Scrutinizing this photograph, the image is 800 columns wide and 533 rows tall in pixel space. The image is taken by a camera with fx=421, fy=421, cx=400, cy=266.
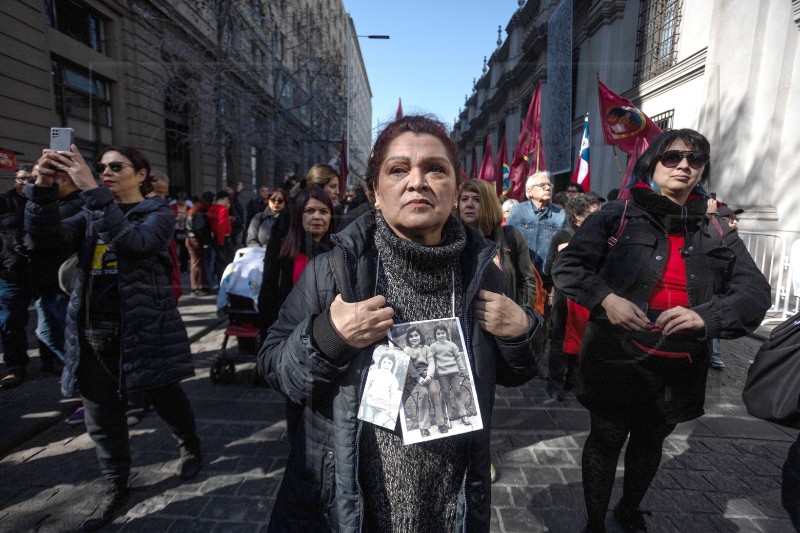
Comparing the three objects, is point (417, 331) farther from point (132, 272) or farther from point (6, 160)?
point (6, 160)

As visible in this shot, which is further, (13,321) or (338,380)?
(13,321)

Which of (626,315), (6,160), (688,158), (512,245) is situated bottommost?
(626,315)

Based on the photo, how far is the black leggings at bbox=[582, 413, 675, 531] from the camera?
2.18m

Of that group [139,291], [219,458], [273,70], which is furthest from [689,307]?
[273,70]

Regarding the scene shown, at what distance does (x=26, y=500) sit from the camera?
2590 mm

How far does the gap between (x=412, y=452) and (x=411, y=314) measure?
44 centimetres

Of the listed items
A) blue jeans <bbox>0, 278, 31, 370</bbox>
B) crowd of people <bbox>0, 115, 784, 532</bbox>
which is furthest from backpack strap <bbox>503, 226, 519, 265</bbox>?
blue jeans <bbox>0, 278, 31, 370</bbox>

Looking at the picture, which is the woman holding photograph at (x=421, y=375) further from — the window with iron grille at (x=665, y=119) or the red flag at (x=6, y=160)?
the window with iron grille at (x=665, y=119)

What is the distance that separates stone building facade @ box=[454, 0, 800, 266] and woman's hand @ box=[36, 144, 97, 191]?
3.96 meters

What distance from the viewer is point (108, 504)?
8.14 feet

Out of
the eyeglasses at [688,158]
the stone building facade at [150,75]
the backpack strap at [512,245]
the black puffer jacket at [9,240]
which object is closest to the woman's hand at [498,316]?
the eyeglasses at [688,158]

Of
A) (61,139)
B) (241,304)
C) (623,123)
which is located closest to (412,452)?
(61,139)

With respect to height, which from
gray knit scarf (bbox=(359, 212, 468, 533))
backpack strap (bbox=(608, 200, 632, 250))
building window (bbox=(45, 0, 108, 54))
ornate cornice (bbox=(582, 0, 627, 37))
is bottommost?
gray knit scarf (bbox=(359, 212, 468, 533))

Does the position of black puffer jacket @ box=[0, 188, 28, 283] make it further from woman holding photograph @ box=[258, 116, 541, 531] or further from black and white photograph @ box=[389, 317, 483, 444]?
black and white photograph @ box=[389, 317, 483, 444]
